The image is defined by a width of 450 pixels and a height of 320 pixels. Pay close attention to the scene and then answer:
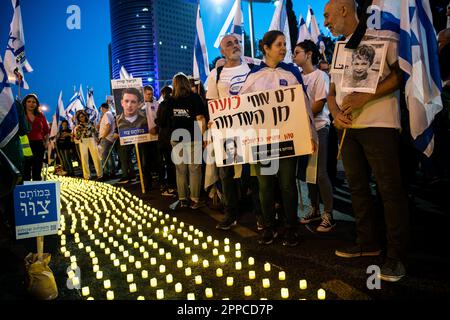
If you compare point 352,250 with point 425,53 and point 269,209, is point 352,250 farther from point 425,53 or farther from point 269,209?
point 425,53

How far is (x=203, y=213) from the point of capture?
6.40 metres

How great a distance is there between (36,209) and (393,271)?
10.8 ft

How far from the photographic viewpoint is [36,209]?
3.38m

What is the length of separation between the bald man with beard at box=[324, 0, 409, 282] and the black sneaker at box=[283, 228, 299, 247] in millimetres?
579

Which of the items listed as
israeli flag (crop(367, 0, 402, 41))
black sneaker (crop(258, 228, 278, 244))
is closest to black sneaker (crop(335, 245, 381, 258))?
black sneaker (crop(258, 228, 278, 244))

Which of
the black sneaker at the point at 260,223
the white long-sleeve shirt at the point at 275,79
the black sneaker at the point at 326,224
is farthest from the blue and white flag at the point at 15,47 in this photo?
the black sneaker at the point at 326,224

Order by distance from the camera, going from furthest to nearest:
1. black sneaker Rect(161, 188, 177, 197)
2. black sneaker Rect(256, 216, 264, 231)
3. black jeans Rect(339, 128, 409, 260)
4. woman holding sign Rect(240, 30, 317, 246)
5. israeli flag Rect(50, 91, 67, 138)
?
israeli flag Rect(50, 91, 67, 138)
black sneaker Rect(161, 188, 177, 197)
black sneaker Rect(256, 216, 264, 231)
woman holding sign Rect(240, 30, 317, 246)
black jeans Rect(339, 128, 409, 260)

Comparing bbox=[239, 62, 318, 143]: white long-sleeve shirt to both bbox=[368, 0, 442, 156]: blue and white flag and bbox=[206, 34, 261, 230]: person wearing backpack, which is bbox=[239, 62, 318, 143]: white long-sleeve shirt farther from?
bbox=[368, 0, 442, 156]: blue and white flag

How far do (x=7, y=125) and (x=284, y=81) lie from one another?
3.09 m

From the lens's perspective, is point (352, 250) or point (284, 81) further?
point (284, 81)

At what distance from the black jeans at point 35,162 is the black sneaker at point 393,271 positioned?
807 cm

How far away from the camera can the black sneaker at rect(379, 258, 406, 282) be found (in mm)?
3134

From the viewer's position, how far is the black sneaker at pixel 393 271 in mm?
3134
